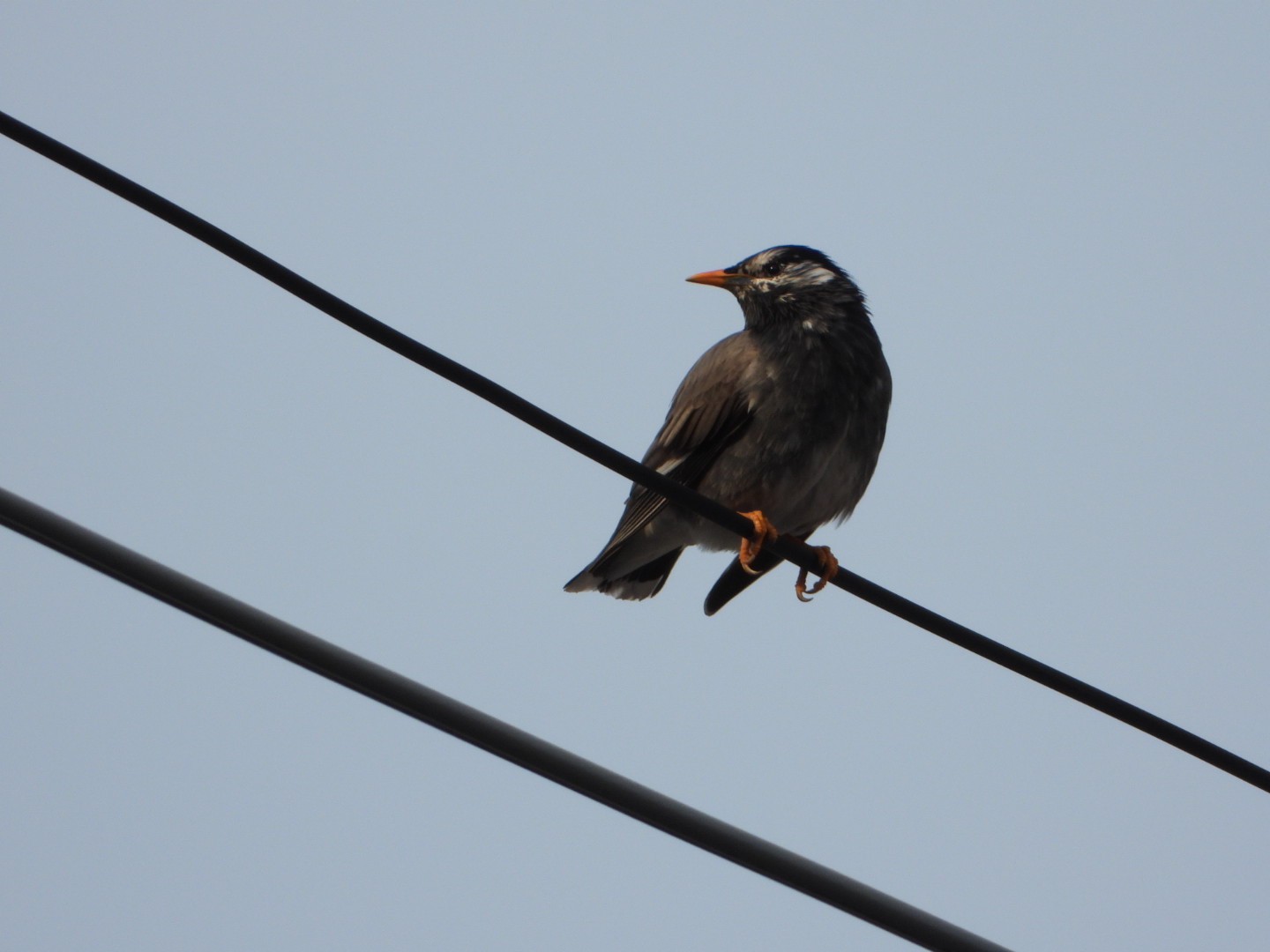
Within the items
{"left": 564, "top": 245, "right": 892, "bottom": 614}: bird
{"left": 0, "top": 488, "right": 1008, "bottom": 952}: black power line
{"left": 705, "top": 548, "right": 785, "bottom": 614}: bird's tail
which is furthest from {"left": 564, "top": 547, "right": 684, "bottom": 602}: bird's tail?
{"left": 0, "top": 488, "right": 1008, "bottom": 952}: black power line

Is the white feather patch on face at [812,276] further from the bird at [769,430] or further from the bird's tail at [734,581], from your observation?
the bird's tail at [734,581]

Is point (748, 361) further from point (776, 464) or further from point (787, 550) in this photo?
point (787, 550)

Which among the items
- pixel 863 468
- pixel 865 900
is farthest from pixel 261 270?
pixel 863 468

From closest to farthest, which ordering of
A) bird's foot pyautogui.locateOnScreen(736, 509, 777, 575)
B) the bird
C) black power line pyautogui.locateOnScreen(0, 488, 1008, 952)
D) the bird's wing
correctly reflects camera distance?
black power line pyautogui.locateOnScreen(0, 488, 1008, 952) < bird's foot pyautogui.locateOnScreen(736, 509, 777, 575) < the bird < the bird's wing

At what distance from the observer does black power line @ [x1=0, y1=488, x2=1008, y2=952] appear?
2.15 metres

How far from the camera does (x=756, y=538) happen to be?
13.3ft

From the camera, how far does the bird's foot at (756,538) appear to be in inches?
166

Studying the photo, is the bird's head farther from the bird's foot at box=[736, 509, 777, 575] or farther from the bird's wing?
the bird's foot at box=[736, 509, 777, 575]

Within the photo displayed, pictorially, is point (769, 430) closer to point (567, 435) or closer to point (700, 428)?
point (700, 428)

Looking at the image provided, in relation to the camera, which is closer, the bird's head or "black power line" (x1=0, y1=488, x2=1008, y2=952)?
"black power line" (x1=0, y1=488, x2=1008, y2=952)

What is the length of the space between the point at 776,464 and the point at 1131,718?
87.2 inches

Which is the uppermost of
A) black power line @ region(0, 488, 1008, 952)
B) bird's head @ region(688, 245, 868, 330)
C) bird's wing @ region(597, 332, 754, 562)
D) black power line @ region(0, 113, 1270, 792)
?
bird's head @ region(688, 245, 868, 330)

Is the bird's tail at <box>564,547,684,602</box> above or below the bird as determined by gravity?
below

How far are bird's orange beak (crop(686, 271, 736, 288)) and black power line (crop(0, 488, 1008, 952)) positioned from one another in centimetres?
347
